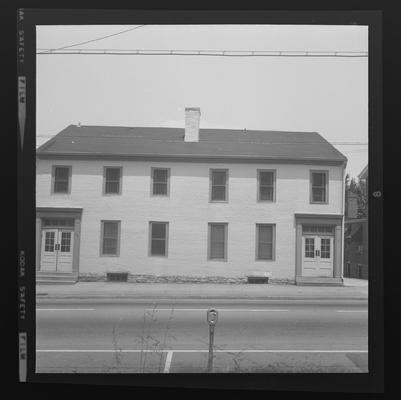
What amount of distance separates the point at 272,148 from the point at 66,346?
2.18m

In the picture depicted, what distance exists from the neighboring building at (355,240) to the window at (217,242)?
0.92 metres

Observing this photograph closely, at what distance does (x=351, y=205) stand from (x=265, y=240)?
2.27 feet

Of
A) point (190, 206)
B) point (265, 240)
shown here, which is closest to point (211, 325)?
point (265, 240)

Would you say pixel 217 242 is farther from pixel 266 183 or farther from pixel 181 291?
pixel 266 183

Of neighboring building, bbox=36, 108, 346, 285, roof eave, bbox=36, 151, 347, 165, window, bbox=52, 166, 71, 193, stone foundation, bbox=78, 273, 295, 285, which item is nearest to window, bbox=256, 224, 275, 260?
neighboring building, bbox=36, 108, 346, 285

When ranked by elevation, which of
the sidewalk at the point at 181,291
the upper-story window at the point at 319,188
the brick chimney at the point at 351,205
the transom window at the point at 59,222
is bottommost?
the sidewalk at the point at 181,291

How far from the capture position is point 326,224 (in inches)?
127

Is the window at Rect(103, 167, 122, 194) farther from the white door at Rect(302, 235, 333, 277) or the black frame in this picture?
the white door at Rect(302, 235, 333, 277)

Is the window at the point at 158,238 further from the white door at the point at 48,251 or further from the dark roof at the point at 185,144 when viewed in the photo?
the white door at the point at 48,251

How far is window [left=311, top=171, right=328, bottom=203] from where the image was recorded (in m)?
3.19

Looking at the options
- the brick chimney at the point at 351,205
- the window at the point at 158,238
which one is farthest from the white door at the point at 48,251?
the brick chimney at the point at 351,205

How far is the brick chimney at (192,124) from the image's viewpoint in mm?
3227
